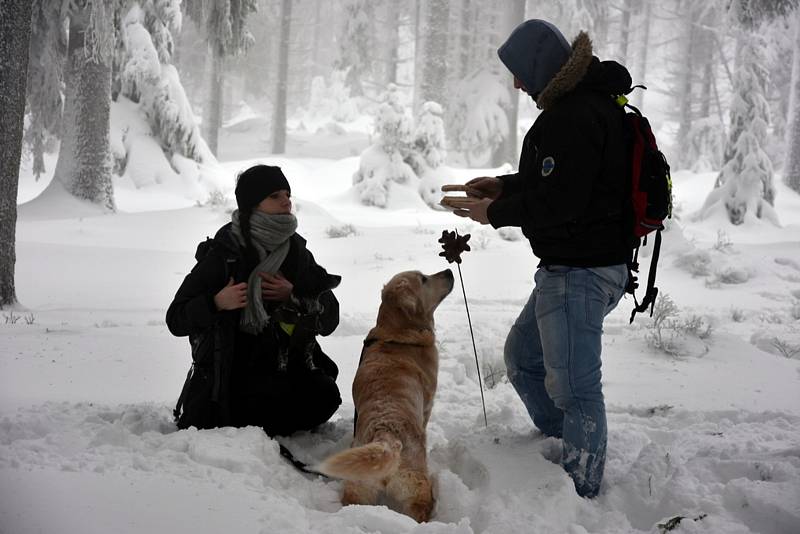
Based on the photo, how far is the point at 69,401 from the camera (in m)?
3.77

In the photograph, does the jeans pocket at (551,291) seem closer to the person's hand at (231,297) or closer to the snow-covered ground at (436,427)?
the snow-covered ground at (436,427)

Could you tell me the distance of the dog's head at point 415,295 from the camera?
366cm

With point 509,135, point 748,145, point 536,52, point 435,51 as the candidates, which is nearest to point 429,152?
point 435,51

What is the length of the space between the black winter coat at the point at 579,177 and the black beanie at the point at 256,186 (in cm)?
131

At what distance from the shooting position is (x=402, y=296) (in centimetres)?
366

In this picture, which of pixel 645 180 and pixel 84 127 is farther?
pixel 84 127

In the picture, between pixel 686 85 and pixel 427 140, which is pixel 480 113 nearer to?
pixel 427 140

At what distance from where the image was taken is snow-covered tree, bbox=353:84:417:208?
52.4 ft

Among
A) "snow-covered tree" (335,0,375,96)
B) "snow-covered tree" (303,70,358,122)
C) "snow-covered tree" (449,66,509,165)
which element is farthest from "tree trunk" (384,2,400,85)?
"snow-covered tree" (303,70,358,122)

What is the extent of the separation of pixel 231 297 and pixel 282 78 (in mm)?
28164

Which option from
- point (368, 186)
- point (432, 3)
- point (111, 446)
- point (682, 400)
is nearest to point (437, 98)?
point (432, 3)

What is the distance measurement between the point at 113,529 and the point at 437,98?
69.0 ft

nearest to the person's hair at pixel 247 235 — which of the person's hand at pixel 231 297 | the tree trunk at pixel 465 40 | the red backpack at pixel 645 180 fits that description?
the person's hand at pixel 231 297

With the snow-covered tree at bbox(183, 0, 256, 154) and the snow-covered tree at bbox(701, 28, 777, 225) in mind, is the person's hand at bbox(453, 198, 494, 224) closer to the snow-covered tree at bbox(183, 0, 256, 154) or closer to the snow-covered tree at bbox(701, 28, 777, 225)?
the snow-covered tree at bbox(183, 0, 256, 154)
